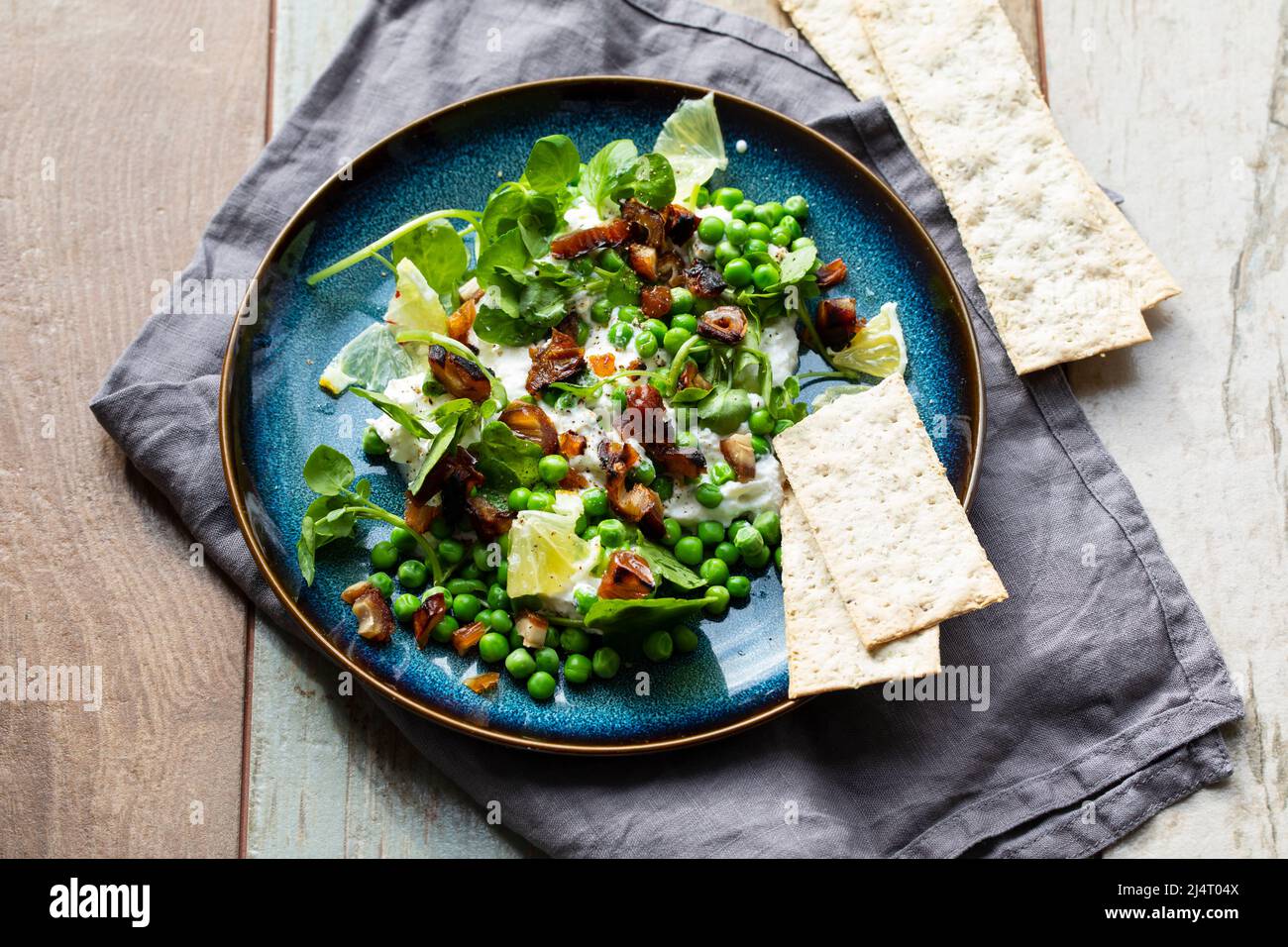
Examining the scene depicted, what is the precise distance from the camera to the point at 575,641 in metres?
4.41

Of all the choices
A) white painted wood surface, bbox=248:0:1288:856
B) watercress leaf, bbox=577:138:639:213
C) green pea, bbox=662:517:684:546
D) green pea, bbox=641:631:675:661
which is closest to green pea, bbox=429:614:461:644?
white painted wood surface, bbox=248:0:1288:856

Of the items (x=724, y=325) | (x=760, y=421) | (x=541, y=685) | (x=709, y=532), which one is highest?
(x=724, y=325)

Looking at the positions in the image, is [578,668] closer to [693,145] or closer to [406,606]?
[406,606]

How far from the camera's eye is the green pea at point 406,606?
14.6ft

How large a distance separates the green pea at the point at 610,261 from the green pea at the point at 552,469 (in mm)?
737

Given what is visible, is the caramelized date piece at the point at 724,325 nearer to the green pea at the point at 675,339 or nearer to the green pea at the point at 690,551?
the green pea at the point at 675,339

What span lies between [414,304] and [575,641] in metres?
1.34

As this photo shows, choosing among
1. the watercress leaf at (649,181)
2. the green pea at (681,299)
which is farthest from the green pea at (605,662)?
the watercress leaf at (649,181)

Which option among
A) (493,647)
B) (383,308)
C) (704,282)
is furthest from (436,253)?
(493,647)

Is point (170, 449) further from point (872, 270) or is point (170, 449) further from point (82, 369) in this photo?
point (872, 270)

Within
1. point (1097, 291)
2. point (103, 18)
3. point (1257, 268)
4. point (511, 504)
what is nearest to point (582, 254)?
point (511, 504)

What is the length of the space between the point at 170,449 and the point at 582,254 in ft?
5.62

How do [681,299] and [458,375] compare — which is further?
[681,299]

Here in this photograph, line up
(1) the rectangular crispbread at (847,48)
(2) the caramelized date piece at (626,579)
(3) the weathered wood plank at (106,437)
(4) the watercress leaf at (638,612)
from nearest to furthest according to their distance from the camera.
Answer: (4) the watercress leaf at (638,612), (2) the caramelized date piece at (626,579), (3) the weathered wood plank at (106,437), (1) the rectangular crispbread at (847,48)
